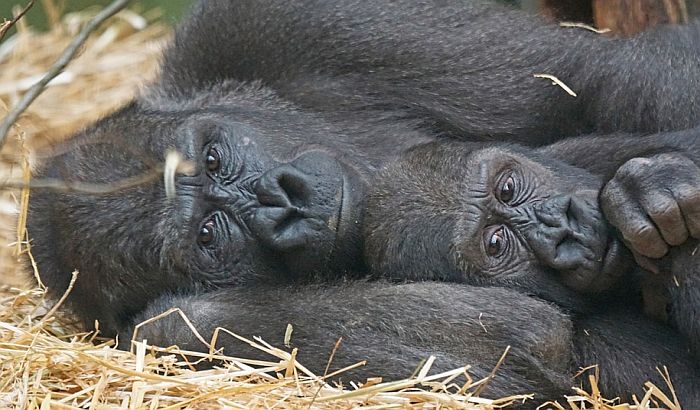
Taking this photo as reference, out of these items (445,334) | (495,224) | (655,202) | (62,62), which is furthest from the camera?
(495,224)

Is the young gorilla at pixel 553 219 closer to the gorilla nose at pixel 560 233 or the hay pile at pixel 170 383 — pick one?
the gorilla nose at pixel 560 233

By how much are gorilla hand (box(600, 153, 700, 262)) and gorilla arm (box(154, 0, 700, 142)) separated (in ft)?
2.12

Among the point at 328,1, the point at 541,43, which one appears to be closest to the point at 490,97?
the point at 541,43

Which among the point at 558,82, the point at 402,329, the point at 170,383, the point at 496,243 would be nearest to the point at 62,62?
the point at 170,383

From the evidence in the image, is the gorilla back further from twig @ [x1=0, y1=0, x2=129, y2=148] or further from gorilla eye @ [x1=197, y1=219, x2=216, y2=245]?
twig @ [x1=0, y1=0, x2=129, y2=148]

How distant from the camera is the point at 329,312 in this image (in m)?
3.08

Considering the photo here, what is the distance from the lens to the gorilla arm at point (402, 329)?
2.89 meters

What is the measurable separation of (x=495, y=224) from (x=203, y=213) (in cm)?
94

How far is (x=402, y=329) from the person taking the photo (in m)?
3.00

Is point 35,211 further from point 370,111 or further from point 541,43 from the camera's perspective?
point 541,43

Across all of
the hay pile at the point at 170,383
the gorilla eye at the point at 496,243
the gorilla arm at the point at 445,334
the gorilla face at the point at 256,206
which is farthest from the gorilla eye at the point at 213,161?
A: the gorilla eye at the point at 496,243

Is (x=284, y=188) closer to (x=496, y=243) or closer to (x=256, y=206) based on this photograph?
(x=256, y=206)

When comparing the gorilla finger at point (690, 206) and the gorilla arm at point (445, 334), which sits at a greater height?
the gorilla finger at point (690, 206)

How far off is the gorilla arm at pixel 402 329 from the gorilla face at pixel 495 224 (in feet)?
0.34
